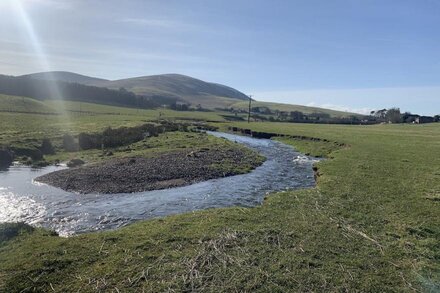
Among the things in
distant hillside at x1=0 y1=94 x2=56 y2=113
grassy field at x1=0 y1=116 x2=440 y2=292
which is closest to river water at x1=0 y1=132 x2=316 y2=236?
grassy field at x1=0 y1=116 x2=440 y2=292

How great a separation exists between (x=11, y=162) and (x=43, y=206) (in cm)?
2255

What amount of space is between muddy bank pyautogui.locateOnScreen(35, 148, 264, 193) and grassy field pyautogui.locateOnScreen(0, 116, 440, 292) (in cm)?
1166

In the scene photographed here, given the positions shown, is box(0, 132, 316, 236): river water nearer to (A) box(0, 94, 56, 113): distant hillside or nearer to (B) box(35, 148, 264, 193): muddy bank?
(B) box(35, 148, 264, 193): muddy bank

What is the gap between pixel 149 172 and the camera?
3634 cm

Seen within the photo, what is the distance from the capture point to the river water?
72.2ft

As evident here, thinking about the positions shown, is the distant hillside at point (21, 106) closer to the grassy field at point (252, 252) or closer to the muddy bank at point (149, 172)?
the muddy bank at point (149, 172)

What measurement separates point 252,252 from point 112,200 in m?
14.9

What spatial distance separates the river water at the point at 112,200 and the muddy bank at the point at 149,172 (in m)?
1.44

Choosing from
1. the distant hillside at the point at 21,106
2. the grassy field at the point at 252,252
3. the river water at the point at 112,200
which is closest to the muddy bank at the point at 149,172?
the river water at the point at 112,200

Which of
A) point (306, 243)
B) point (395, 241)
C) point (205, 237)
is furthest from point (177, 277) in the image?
point (395, 241)

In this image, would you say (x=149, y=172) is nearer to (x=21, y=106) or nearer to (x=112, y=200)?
(x=112, y=200)

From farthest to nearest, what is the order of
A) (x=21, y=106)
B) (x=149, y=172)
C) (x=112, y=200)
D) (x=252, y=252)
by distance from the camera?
(x=21, y=106) → (x=149, y=172) → (x=112, y=200) → (x=252, y=252)

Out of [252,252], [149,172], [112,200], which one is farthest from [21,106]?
[252,252]

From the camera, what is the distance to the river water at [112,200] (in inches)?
866
